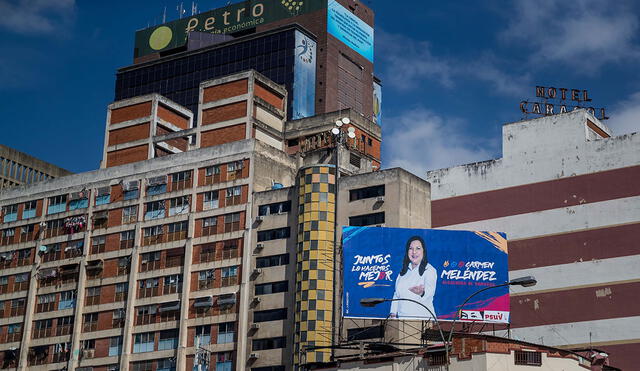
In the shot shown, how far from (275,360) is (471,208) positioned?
23752mm

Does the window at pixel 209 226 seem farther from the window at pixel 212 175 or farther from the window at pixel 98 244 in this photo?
the window at pixel 98 244

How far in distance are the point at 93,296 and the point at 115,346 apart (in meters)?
6.31

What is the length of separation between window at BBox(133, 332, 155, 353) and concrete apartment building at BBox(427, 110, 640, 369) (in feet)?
96.7

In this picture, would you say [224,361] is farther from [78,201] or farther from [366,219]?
[78,201]

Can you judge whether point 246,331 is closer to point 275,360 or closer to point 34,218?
point 275,360

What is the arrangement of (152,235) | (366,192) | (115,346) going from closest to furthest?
(366,192), (115,346), (152,235)

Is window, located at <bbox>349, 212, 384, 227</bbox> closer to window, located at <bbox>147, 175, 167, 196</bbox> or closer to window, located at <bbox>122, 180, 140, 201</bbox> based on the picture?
window, located at <bbox>147, 175, 167, 196</bbox>

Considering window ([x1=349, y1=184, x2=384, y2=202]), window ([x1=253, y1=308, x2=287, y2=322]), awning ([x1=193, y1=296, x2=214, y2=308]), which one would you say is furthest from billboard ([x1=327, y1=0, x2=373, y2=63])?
window ([x1=253, y1=308, x2=287, y2=322])

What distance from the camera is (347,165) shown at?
322 feet

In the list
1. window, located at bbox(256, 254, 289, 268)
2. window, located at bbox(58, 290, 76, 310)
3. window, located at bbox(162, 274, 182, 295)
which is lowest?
window, located at bbox(58, 290, 76, 310)

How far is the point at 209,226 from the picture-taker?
97500 mm

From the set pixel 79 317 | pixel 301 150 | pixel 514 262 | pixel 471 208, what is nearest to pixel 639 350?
pixel 514 262

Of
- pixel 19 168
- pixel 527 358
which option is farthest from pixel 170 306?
pixel 19 168

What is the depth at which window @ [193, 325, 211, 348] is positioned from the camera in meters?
93.6
